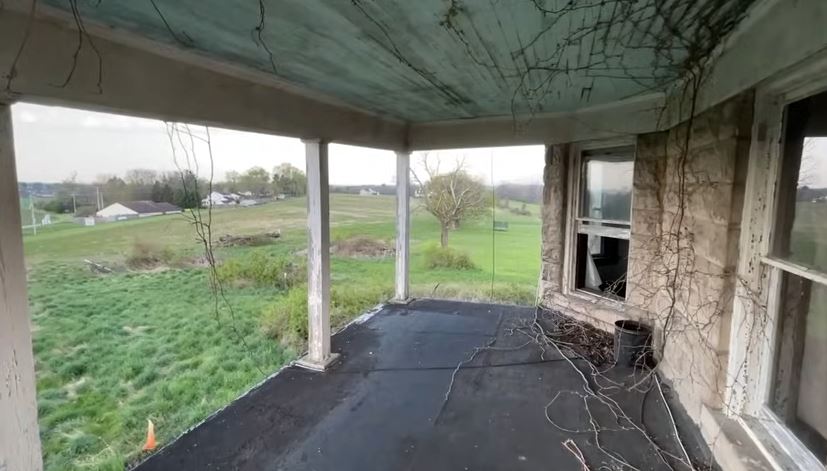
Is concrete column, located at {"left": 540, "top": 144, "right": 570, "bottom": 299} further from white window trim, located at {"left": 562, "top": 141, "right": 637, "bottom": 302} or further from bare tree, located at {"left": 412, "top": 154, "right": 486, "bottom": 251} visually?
bare tree, located at {"left": 412, "top": 154, "right": 486, "bottom": 251}

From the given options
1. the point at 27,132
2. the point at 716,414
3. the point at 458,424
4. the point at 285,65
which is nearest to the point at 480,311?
the point at 458,424

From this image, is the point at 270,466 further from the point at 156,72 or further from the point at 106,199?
the point at 106,199

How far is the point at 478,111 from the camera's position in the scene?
12.7 ft

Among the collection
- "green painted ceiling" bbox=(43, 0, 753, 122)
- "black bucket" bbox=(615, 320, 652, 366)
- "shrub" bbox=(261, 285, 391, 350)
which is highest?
"green painted ceiling" bbox=(43, 0, 753, 122)

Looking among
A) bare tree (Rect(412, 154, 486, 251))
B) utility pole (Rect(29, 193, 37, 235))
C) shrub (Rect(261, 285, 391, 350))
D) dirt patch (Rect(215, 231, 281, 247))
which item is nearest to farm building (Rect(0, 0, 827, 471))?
shrub (Rect(261, 285, 391, 350))

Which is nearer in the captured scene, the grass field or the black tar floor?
the black tar floor

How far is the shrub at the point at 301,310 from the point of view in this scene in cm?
479

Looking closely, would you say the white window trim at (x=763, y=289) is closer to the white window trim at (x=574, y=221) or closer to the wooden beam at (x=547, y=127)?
the wooden beam at (x=547, y=127)

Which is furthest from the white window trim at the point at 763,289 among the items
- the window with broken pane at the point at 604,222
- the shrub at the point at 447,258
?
the shrub at the point at 447,258

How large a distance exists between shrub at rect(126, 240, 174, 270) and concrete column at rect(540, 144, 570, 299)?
4.01 m

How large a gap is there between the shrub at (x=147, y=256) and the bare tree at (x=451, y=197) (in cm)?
411

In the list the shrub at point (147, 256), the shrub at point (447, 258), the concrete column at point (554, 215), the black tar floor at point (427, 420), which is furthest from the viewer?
the shrub at point (447, 258)

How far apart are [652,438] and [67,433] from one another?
4402mm

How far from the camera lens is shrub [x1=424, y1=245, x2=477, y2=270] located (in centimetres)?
670
